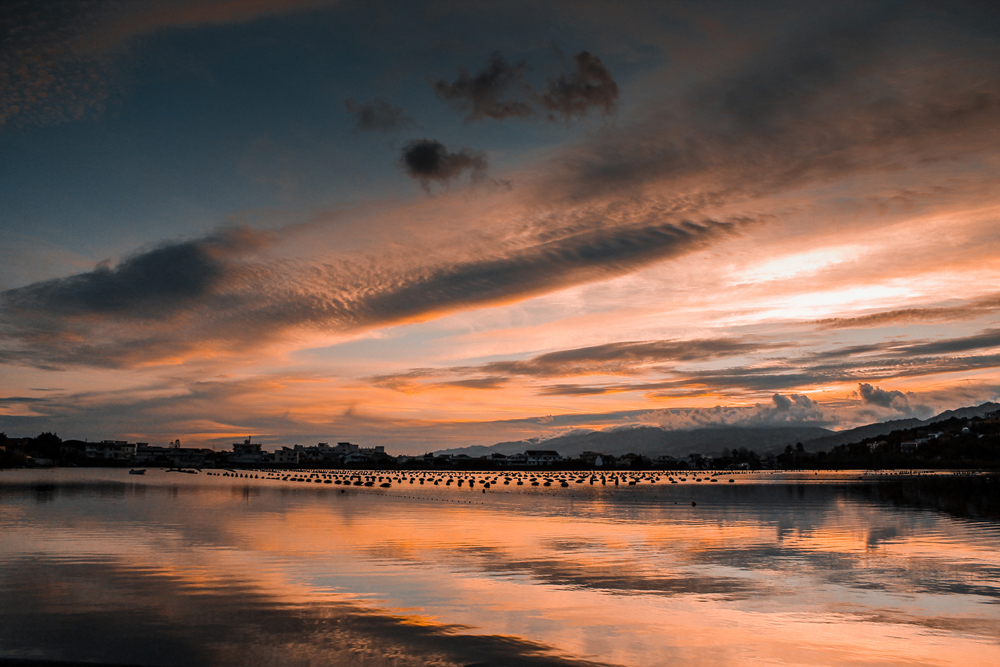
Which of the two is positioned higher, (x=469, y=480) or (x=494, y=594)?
(x=494, y=594)

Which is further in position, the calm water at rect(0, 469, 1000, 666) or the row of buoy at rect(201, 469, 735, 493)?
the row of buoy at rect(201, 469, 735, 493)

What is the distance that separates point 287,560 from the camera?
25.4 metres

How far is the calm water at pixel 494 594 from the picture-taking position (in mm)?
14102

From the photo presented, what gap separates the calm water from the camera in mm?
14102

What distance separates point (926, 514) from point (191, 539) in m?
48.9

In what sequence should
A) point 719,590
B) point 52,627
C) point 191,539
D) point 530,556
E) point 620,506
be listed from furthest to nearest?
1. point 620,506
2. point 191,539
3. point 530,556
4. point 719,590
5. point 52,627

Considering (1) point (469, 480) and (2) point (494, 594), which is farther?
(1) point (469, 480)

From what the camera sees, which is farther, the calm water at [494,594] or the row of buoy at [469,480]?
the row of buoy at [469,480]

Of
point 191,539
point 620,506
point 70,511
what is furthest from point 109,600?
point 620,506

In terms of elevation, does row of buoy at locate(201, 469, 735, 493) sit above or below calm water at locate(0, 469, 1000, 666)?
below

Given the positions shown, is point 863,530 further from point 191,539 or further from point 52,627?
point 52,627

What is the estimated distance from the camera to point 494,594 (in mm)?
19516

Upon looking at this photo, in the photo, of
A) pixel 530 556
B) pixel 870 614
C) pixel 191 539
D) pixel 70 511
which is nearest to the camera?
pixel 870 614

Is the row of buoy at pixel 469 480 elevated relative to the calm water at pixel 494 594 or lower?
lower
